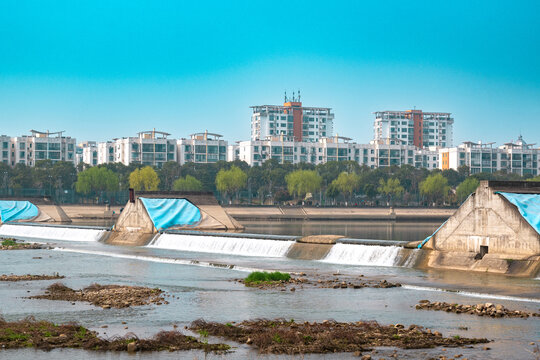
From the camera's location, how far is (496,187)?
41.4 metres

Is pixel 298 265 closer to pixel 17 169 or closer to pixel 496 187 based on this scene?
pixel 496 187

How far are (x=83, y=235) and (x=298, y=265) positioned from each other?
36.9m

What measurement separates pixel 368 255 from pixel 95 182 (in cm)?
13779

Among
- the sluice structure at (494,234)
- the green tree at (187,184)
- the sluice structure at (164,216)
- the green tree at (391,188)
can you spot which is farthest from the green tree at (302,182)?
A: the sluice structure at (494,234)

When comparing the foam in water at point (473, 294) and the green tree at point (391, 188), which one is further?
the green tree at point (391, 188)

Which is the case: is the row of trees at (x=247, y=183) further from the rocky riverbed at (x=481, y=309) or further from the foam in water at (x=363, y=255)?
the rocky riverbed at (x=481, y=309)

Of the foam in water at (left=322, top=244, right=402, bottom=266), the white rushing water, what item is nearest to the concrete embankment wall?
the white rushing water

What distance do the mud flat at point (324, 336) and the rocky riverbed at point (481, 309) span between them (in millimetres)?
3630

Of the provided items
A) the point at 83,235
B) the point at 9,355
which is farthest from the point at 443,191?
the point at 9,355

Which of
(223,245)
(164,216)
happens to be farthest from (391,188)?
(223,245)

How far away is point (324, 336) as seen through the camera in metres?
22.2

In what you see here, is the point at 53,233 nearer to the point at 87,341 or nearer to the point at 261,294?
the point at 261,294

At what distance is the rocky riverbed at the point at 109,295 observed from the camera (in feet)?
96.8

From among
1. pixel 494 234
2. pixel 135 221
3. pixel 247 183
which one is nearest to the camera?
pixel 494 234
